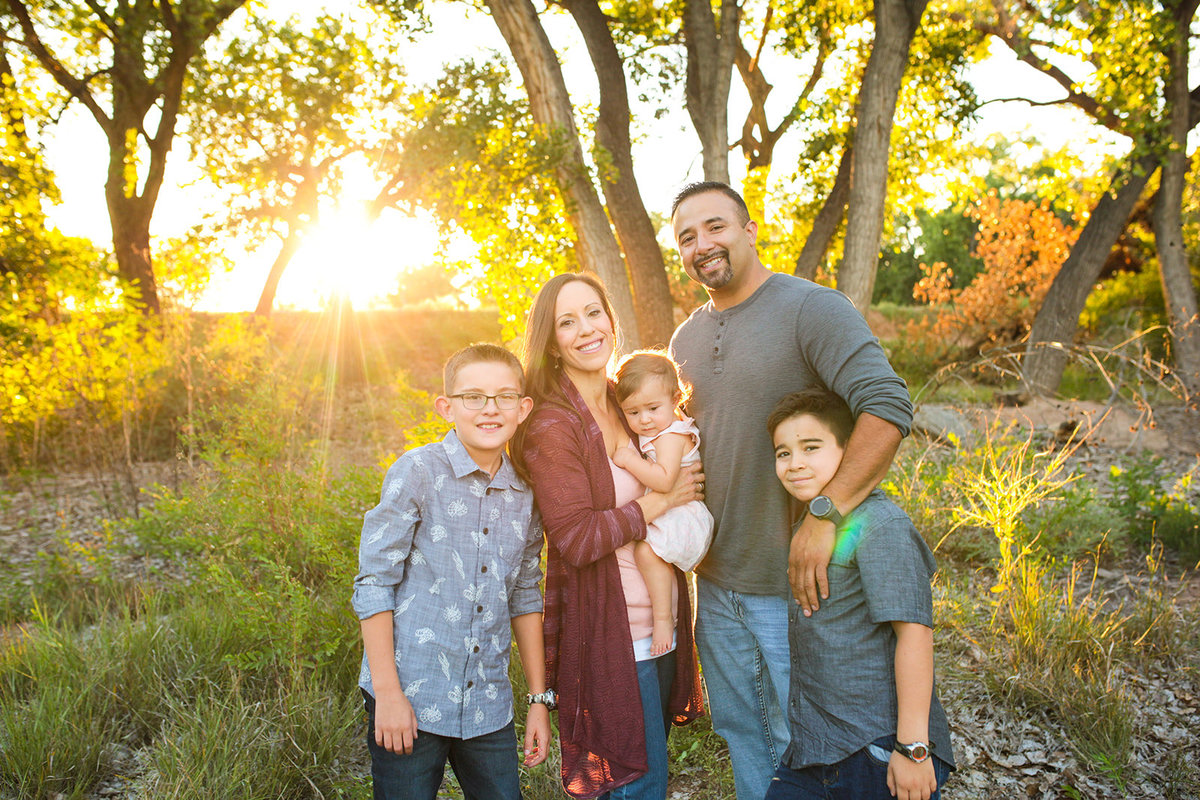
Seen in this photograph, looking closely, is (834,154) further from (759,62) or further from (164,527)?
(164,527)

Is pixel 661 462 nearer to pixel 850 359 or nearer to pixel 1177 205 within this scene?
pixel 850 359

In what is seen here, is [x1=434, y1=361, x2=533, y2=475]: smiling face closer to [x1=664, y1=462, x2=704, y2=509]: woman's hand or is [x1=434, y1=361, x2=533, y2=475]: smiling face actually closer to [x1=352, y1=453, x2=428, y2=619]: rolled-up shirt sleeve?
[x1=352, y1=453, x2=428, y2=619]: rolled-up shirt sleeve

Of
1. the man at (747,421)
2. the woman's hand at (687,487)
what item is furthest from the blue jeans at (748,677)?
the woman's hand at (687,487)

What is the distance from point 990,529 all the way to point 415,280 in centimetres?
4466

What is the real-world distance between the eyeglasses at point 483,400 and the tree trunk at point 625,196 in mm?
3690

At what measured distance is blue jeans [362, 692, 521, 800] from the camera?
1.94 metres

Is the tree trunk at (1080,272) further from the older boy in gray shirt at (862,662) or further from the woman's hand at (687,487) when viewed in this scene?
the older boy in gray shirt at (862,662)

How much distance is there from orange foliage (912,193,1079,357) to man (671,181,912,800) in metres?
12.6

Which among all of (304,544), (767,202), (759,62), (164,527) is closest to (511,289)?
(304,544)

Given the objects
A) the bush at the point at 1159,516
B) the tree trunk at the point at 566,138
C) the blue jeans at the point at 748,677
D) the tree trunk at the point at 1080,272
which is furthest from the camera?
the tree trunk at the point at 1080,272

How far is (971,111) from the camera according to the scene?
8.18m

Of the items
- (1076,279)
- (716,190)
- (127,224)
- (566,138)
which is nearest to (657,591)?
(716,190)

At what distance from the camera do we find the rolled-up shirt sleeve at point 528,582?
2.21 metres

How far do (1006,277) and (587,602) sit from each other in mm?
14355
